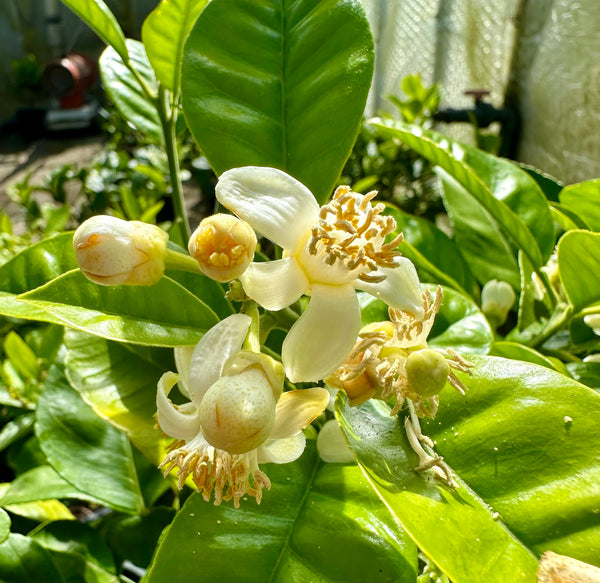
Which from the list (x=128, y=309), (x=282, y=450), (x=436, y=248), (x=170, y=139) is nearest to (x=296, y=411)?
(x=282, y=450)

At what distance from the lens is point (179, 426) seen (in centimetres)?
36

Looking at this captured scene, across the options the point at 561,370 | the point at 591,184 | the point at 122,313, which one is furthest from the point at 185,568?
the point at 591,184

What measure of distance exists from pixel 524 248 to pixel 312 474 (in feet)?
1.08

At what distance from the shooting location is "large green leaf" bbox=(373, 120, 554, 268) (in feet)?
1.88

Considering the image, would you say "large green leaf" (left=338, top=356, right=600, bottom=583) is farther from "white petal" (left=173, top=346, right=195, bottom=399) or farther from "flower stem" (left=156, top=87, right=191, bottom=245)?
"flower stem" (left=156, top=87, right=191, bottom=245)

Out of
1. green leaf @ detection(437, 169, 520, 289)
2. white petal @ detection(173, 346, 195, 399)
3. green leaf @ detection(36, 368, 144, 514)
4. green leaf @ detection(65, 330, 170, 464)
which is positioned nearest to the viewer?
white petal @ detection(173, 346, 195, 399)

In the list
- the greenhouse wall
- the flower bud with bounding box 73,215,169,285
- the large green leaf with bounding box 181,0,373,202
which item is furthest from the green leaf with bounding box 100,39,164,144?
the greenhouse wall

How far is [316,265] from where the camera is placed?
36 cm

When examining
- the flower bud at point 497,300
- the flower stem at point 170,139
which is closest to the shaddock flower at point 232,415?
the flower stem at point 170,139

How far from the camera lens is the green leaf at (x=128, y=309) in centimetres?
36

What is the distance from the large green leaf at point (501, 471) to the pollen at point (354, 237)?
101mm

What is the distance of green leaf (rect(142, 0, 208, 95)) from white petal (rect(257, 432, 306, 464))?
0.37 metres

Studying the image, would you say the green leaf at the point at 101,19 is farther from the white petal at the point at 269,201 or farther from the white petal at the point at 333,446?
the white petal at the point at 333,446

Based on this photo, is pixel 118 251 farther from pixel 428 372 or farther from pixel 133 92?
pixel 133 92
